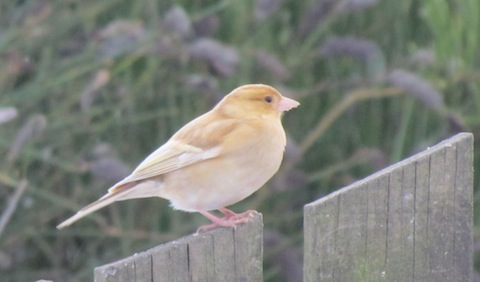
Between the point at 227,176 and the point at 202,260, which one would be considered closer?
the point at 202,260

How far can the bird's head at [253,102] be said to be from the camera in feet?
9.25

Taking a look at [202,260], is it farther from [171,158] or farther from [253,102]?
[253,102]

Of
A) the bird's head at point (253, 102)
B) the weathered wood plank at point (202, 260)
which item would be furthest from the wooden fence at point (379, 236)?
the bird's head at point (253, 102)

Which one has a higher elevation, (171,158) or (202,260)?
(171,158)

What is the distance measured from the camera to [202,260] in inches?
74.2

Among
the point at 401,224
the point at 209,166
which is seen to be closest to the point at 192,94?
the point at 209,166

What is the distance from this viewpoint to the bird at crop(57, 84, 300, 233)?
267 cm

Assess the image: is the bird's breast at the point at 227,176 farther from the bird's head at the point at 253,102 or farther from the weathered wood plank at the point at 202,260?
the weathered wood plank at the point at 202,260

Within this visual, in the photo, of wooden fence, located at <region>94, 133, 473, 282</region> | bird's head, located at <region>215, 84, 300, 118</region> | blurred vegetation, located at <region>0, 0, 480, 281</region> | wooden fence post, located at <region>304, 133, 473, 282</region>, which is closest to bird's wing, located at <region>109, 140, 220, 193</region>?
bird's head, located at <region>215, 84, 300, 118</region>

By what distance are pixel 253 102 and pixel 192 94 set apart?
143 centimetres

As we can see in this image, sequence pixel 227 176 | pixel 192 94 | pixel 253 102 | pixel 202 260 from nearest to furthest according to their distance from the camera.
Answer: pixel 202 260 → pixel 227 176 → pixel 253 102 → pixel 192 94

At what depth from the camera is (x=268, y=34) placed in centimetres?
448

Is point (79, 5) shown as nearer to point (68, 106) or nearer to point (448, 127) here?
point (68, 106)

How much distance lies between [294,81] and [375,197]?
2.60 meters
